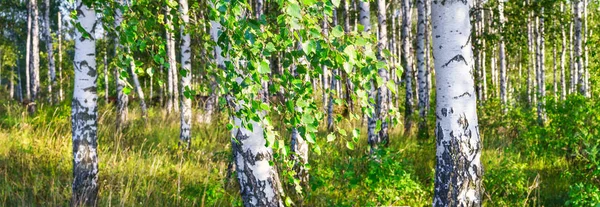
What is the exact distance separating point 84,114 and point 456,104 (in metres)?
3.40

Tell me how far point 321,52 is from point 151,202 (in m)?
3.49

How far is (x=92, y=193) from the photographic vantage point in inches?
166

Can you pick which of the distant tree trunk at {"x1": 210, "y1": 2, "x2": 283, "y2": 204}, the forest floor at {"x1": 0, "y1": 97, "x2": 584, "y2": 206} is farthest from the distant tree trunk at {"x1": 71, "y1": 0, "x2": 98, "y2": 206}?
the distant tree trunk at {"x1": 210, "y1": 2, "x2": 283, "y2": 204}

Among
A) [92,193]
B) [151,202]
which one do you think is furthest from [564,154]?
[92,193]

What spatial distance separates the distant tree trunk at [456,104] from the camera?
3.43 m

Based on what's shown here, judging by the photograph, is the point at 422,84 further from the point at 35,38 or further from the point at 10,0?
the point at 10,0

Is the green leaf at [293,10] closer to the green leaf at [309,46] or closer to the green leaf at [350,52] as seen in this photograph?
the green leaf at [309,46]

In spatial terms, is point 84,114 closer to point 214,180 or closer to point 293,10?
point 214,180

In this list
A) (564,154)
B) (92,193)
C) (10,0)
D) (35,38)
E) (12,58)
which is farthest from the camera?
(12,58)

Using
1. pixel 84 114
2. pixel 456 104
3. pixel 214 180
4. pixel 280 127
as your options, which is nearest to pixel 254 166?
pixel 280 127

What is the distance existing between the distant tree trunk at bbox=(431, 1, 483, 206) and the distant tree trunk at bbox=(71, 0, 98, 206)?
3.17 metres

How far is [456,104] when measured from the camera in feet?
11.3

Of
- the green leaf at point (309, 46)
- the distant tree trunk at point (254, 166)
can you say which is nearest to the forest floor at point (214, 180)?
the distant tree trunk at point (254, 166)

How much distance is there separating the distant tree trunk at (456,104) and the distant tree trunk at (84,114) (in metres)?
3.17
